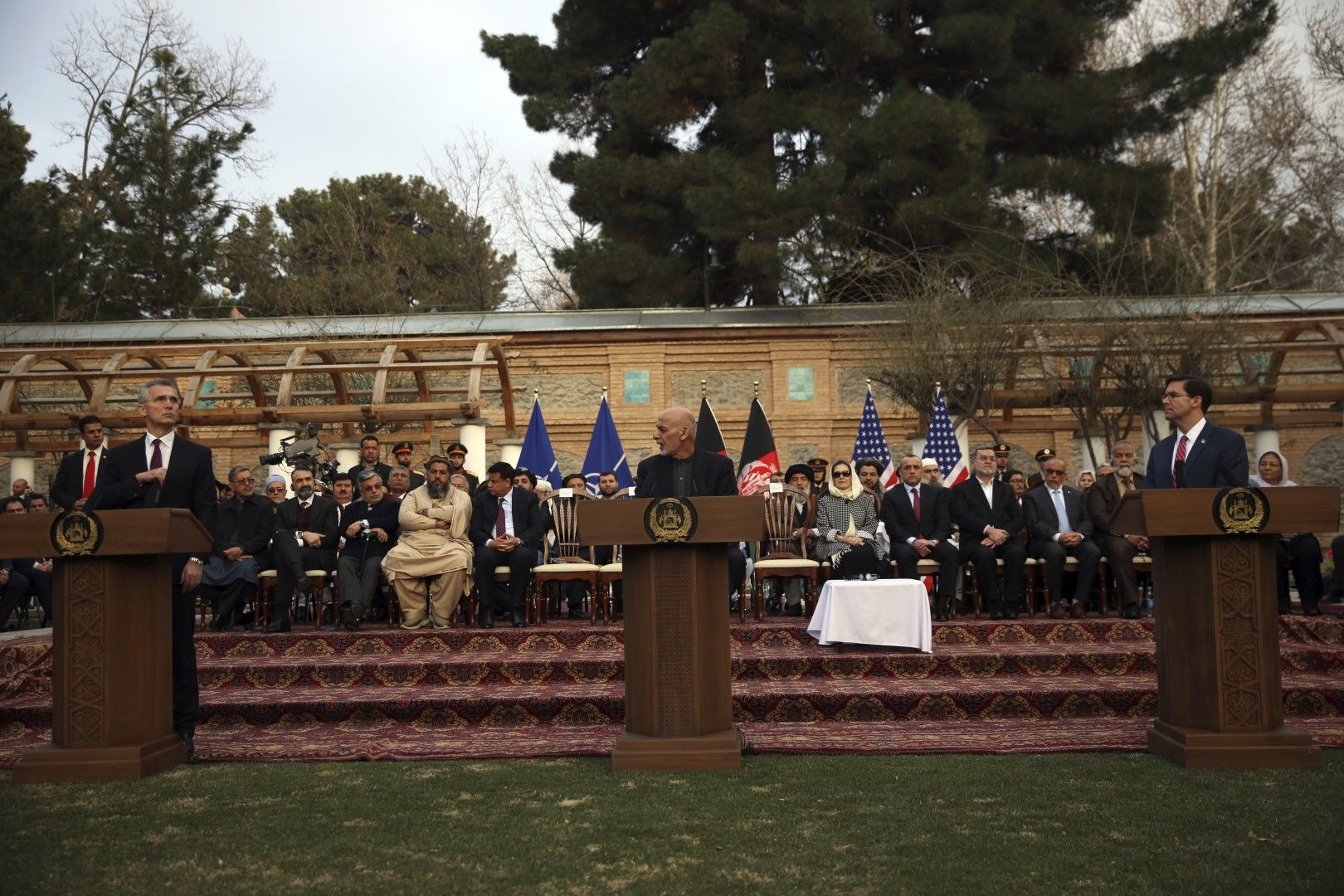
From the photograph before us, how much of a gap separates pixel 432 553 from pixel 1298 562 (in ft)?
25.4

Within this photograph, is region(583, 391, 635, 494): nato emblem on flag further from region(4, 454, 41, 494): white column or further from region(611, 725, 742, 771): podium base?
region(611, 725, 742, 771): podium base

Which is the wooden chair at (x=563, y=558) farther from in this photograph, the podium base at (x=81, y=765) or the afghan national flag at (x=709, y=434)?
the podium base at (x=81, y=765)

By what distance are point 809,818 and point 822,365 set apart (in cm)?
1522

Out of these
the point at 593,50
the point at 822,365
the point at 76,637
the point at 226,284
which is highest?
the point at 593,50

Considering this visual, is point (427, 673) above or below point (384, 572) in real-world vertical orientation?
below

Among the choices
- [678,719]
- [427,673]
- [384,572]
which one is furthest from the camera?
[384,572]

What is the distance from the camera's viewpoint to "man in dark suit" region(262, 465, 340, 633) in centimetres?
1061

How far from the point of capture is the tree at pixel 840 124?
19141mm

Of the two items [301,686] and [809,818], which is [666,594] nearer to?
[809,818]

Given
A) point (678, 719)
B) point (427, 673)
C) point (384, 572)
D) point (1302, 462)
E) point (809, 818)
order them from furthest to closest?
point (1302, 462)
point (384, 572)
point (427, 673)
point (678, 719)
point (809, 818)

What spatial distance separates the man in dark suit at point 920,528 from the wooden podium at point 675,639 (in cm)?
482

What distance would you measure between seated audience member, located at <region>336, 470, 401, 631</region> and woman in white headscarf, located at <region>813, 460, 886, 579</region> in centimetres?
388

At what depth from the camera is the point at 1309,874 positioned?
160 inches

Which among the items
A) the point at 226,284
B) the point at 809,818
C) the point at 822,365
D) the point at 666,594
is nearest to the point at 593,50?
the point at 822,365
